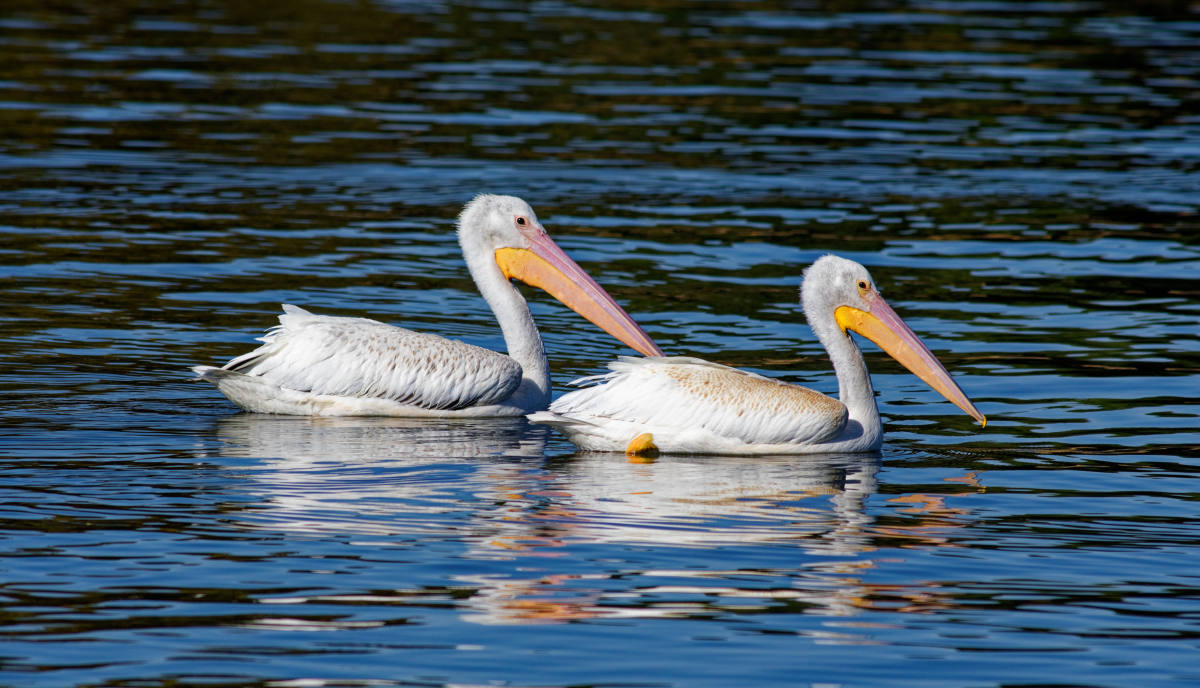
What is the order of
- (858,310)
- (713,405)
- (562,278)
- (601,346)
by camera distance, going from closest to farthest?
1. (713,405)
2. (858,310)
3. (562,278)
4. (601,346)

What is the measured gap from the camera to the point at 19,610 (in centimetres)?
524

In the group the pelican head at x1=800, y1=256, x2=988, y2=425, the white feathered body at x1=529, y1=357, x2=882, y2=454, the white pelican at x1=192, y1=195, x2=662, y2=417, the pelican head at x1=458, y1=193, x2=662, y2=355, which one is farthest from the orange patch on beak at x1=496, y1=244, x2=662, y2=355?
the white feathered body at x1=529, y1=357, x2=882, y2=454

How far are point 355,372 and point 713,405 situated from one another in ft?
5.71

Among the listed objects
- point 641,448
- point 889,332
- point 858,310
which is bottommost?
point 641,448

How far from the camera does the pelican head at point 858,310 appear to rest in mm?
8234

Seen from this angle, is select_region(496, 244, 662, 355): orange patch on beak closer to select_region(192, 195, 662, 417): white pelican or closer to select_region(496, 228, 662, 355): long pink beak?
select_region(496, 228, 662, 355): long pink beak

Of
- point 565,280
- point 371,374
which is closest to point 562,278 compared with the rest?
point 565,280

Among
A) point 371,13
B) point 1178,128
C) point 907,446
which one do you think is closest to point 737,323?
point 907,446

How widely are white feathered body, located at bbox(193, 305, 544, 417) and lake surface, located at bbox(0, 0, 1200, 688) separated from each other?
22 centimetres

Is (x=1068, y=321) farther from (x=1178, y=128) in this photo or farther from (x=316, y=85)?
(x=316, y=85)

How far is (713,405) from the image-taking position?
770 centimetres

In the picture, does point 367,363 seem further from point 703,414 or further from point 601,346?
point 601,346

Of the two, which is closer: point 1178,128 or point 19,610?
point 19,610

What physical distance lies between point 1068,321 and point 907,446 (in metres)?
3.05
